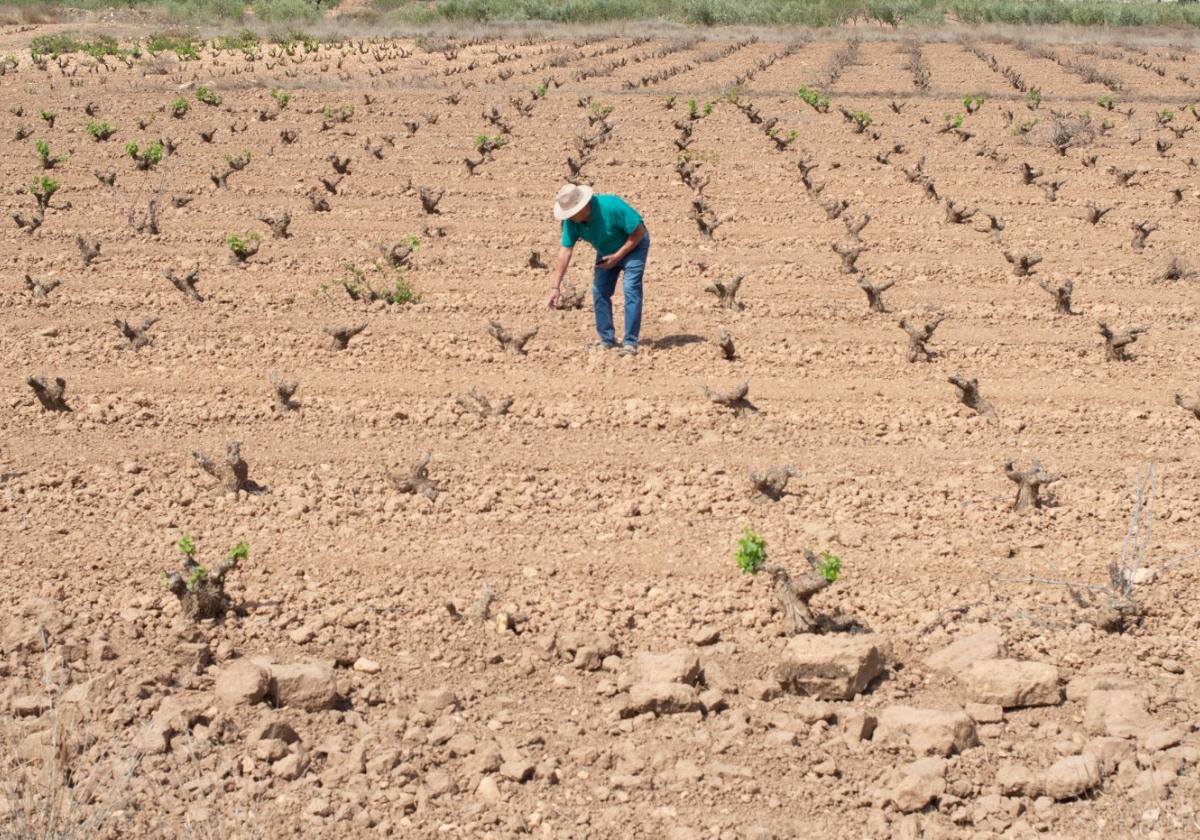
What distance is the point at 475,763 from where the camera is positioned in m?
4.25

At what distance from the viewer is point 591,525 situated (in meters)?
6.18

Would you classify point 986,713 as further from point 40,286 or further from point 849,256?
point 40,286

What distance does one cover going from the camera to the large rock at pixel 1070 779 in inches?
158

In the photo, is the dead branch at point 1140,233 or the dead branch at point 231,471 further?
the dead branch at point 1140,233

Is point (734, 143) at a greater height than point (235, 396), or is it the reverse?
point (734, 143)

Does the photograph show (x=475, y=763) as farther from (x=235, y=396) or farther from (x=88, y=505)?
(x=235, y=396)

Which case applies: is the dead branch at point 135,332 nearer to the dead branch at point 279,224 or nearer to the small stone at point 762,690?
the dead branch at point 279,224

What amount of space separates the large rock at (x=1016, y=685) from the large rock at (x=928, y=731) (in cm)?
21

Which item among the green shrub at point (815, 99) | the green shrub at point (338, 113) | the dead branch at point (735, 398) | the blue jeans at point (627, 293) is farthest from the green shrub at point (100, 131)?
the dead branch at point (735, 398)

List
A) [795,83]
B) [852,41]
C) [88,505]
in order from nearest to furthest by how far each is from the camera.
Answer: [88,505] → [795,83] → [852,41]

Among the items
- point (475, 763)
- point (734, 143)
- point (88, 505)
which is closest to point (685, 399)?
point (88, 505)

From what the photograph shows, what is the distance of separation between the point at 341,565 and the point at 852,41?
32.5 metres

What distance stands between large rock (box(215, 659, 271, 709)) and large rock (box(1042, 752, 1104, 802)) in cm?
264

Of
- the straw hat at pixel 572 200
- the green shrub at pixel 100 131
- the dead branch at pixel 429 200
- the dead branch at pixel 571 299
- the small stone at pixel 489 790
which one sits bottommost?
the small stone at pixel 489 790
